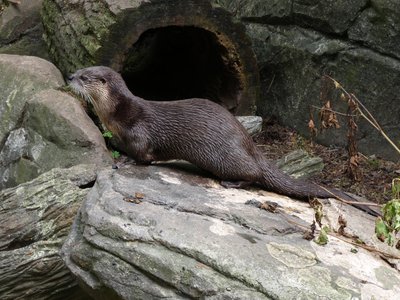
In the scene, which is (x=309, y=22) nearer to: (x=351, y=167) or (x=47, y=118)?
(x=351, y=167)

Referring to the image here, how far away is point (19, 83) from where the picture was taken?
502 centimetres

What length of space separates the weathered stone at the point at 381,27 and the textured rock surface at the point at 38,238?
2.40m

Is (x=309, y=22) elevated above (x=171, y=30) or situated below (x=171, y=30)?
above

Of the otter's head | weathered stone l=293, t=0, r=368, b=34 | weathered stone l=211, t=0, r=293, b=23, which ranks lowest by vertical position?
the otter's head

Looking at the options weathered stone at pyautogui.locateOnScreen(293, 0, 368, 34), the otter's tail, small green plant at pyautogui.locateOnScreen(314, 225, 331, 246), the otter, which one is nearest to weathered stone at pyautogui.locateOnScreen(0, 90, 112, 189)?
the otter

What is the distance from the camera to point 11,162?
465cm

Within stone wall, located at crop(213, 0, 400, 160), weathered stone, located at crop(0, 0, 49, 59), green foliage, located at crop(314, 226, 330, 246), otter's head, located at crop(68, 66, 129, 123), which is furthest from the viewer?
weathered stone, located at crop(0, 0, 49, 59)

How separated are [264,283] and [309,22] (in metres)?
3.16

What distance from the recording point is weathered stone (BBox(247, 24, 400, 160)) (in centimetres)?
480

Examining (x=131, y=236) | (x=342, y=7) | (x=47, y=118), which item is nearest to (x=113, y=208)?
(x=131, y=236)

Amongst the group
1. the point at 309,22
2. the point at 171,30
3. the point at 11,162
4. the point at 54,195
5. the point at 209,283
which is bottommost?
the point at 11,162

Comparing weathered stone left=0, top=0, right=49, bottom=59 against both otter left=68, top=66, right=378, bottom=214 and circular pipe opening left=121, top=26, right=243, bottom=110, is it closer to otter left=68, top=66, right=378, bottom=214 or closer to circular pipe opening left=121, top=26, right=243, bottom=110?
circular pipe opening left=121, top=26, right=243, bottom=110

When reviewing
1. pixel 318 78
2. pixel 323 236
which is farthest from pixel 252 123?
pixel 323 236

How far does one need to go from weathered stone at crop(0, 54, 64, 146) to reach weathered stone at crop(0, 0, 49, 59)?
0.75 m
